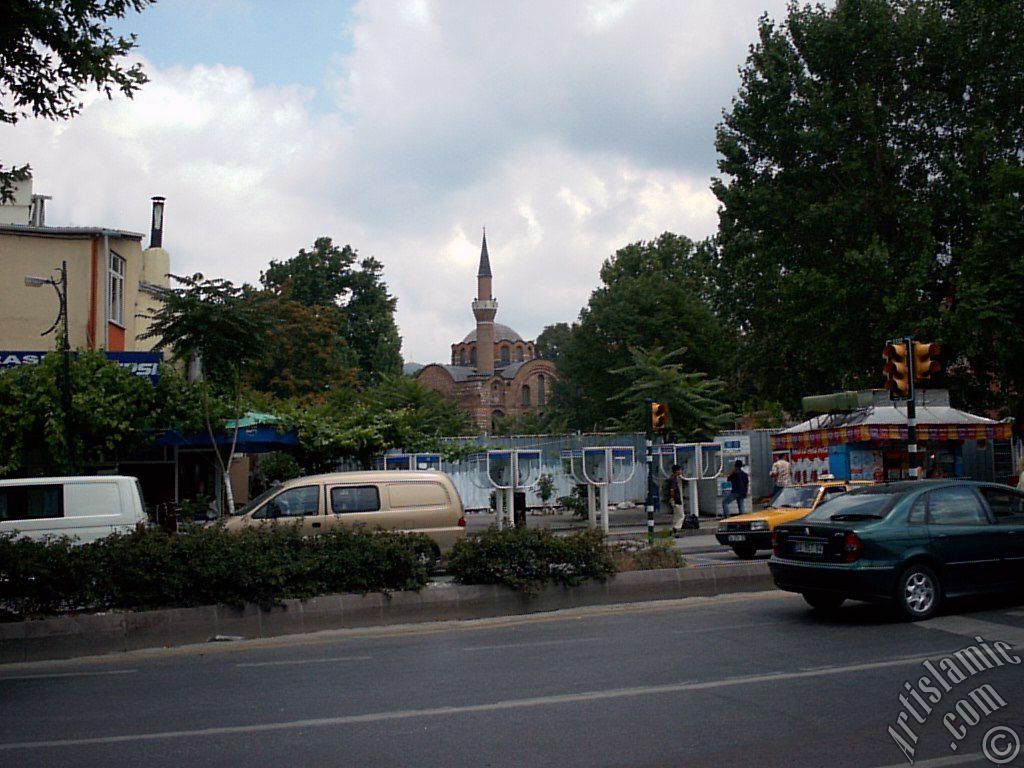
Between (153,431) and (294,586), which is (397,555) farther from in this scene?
(153,431)

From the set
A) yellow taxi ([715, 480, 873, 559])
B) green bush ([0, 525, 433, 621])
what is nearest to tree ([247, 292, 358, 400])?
yellow taxi ([715, 480, 873, 559])

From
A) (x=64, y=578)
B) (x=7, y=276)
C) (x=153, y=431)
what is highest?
(x=7, y=276)

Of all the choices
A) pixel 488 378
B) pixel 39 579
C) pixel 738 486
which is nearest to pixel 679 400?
pixel 738 486

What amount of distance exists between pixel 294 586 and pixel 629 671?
4.60 metres

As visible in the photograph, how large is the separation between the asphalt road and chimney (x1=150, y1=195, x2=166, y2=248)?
97.8 ft

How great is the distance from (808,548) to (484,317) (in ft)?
379

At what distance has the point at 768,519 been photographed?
18453mm

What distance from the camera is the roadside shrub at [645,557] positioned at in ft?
44.3

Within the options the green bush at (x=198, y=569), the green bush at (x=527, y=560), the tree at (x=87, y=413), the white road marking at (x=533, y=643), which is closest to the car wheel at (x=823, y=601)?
the green bush at (x=527, y=560)

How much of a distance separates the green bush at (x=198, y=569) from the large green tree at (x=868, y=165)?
76.7 feet

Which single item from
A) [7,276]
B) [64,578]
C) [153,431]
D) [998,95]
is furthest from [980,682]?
[998,95]

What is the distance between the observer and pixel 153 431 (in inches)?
896

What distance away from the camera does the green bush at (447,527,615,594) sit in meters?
12.3

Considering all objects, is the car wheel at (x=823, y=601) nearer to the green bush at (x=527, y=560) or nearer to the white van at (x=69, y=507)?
the green bush at (x=527, y=560)
